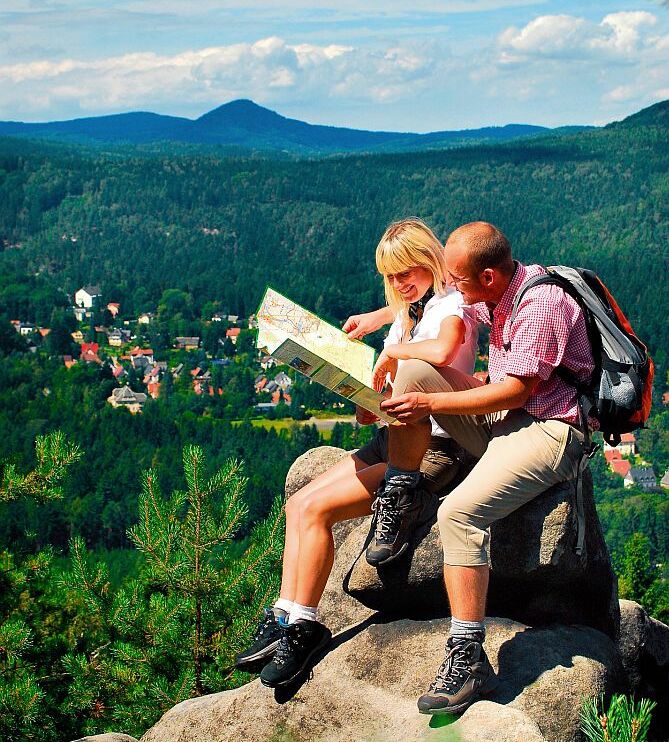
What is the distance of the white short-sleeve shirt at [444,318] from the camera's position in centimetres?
545

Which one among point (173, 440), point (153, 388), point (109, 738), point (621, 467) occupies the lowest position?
point (153, 388)

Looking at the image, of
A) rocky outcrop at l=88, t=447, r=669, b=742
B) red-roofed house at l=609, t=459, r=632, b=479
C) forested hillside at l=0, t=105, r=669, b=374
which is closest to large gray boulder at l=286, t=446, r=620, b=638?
rocky outcrop at l=88, t=447, r=669, b=742

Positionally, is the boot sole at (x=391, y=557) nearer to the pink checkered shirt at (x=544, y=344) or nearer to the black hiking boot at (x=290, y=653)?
the black hiking boot at (x=290, y=653)

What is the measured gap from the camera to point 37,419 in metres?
74.2

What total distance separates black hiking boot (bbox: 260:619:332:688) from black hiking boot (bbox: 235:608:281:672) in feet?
0.11

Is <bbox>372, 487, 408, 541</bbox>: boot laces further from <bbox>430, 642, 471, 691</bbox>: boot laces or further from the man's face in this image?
the man's face

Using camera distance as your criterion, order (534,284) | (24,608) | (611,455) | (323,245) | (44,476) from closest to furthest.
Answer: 1. (534,284)
2. (44,476)
3. (24,608)
4. (611,455)
5. (323,245)

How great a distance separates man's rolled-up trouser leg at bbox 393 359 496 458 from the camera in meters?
5.18

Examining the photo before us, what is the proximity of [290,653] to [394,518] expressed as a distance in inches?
31.3

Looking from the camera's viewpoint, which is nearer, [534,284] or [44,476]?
[534,284]

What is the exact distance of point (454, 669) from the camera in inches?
190

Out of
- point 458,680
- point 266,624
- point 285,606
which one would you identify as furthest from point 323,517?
point 458,680

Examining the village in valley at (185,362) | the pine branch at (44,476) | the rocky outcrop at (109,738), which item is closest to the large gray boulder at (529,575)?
the rocky outcrop at (109,738)

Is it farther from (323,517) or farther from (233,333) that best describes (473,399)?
(233,333)
